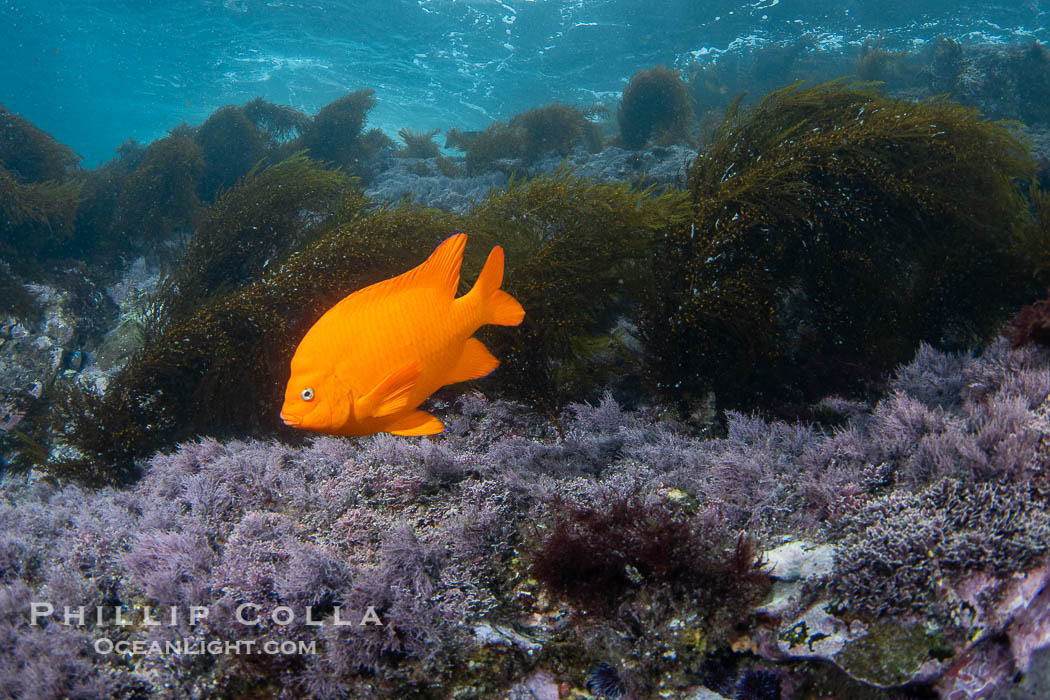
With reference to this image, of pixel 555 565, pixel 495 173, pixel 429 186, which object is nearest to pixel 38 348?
pixel 429 186

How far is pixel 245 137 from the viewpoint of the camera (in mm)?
12055

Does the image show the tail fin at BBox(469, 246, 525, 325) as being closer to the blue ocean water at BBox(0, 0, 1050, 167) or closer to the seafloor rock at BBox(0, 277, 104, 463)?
the seafloor rock at BBox(0, 277, 104, 463)

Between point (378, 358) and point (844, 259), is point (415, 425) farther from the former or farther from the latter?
point (844, 259)

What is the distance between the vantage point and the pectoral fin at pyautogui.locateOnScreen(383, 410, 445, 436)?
5.31ft

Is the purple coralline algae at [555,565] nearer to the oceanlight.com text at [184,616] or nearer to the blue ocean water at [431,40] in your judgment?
the oceanlight.com text at [184,616]

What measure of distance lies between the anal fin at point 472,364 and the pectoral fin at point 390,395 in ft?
0.68

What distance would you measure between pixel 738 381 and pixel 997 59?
17869 mm

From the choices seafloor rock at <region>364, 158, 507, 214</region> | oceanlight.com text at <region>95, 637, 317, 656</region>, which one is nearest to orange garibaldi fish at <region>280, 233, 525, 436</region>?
oceanlight.com text at <region>95, 637, 317, 656</region>

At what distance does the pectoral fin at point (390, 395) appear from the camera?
1.55 meters

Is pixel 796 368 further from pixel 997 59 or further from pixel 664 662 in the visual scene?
pixel 997 59

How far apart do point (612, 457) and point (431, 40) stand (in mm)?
31690

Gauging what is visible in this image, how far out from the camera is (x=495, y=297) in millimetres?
1844

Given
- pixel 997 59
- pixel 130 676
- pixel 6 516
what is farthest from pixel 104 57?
pixel 997 59

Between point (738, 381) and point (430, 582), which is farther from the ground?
point (738, 381)
